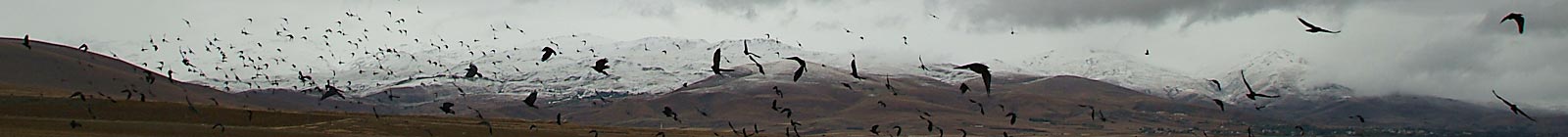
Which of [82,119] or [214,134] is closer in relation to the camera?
[214,134]

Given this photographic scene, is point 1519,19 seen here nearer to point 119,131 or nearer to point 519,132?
point 119,131

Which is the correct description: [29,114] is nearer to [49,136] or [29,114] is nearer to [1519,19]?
[49,136]

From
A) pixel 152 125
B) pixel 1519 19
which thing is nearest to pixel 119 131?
pixel 152 125

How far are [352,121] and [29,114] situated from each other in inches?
1492

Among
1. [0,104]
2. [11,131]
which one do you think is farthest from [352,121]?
[11,131]

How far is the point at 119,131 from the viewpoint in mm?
132625

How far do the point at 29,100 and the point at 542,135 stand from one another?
58.4 m

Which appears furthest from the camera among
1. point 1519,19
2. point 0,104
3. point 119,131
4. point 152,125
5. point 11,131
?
point 0,104

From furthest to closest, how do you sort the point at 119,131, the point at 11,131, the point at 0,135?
the point at 119,131, the point at 11,131, the point at 0,135

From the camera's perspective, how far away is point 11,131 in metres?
118

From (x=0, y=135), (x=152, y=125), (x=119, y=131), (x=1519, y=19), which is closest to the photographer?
(x=1519, y=19)

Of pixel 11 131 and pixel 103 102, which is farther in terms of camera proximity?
pixel 103 102

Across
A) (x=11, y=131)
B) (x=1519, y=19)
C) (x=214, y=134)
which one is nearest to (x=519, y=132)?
(x=214, y=134)

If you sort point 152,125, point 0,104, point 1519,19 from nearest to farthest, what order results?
1. point 1519,19
2. point 152,125
3. point 0,104
